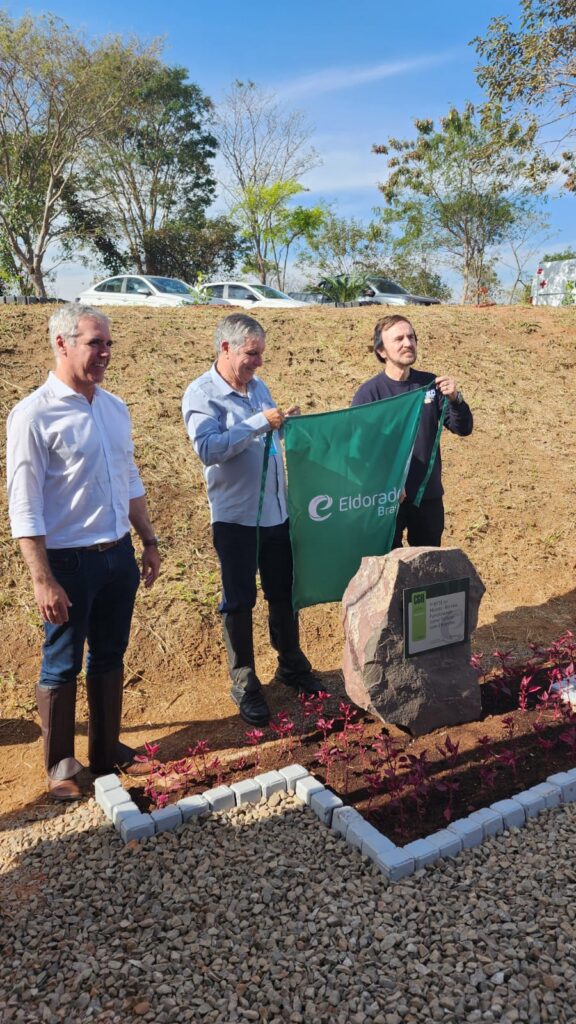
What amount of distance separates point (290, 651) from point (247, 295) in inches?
586

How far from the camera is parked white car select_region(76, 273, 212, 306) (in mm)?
16031

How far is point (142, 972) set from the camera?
7.49 feet

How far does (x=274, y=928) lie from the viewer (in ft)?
8.07

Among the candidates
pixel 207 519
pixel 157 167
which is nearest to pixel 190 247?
pixel 157 167

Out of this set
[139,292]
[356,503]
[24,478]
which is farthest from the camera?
[139,292]

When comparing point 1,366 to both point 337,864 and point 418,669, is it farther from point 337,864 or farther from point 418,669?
point 337,864

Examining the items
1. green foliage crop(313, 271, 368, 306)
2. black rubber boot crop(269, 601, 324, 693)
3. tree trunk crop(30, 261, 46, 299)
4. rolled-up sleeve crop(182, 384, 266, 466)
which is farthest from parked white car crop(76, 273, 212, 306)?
rolled-up sleeve crop(182, 384, 266, 466)

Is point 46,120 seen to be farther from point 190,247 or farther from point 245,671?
point 245,671

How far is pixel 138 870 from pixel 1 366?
6066 mm

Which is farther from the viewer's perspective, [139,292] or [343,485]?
[139,292]

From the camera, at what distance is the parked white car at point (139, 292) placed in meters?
16.0

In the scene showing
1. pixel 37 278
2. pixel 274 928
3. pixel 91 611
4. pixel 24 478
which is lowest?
pixel 274 928

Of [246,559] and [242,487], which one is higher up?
[242,487]

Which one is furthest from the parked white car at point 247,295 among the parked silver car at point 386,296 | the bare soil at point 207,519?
the bare soil at point 207,519
